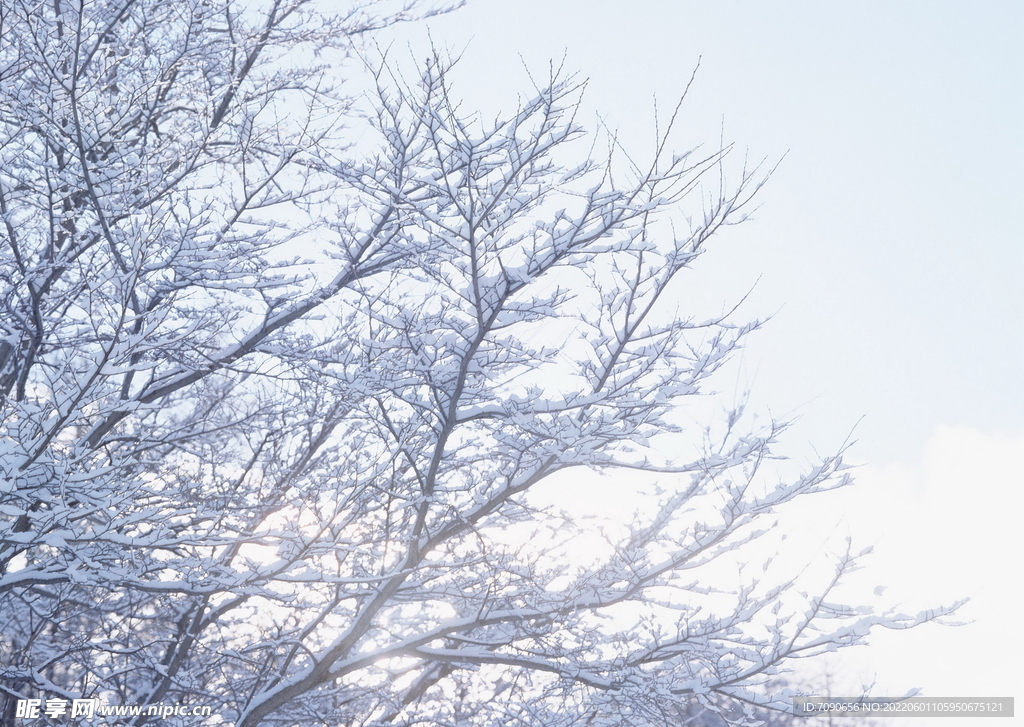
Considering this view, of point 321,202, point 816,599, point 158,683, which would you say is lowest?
point 158,683

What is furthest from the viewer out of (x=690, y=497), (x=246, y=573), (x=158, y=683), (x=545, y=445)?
(x=690, y=497)

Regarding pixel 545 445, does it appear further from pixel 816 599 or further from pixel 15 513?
pixel 15 513

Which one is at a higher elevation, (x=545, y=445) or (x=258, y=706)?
(x=545, y=445)

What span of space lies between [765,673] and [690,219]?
2.75 metres

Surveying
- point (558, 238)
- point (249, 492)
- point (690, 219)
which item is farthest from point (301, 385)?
point (690, 219)

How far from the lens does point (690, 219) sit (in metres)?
3.85

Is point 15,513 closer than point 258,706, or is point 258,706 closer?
point 15,513

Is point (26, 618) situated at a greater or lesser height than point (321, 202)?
lesser

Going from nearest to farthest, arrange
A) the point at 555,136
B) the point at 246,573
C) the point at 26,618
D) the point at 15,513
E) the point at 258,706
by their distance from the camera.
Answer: the point at 15,513, the point at 555,136, the point at 246,573, the point at 258,706, the point at 26,618

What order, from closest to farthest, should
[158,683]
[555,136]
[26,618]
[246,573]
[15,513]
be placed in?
[15,513] < [555,136] < [246,573] < [158,683] < [26,618]

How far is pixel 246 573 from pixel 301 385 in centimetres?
132

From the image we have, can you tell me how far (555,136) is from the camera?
3412mm

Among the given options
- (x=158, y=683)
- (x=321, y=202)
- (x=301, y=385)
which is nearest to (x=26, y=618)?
(x=158, y=683)

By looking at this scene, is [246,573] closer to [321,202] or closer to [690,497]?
[321,202]
